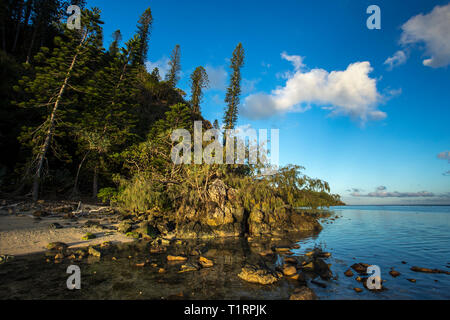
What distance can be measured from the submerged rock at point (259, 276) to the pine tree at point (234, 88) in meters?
31.0

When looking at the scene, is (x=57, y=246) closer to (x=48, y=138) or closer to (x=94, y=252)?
(x=94, y=252)

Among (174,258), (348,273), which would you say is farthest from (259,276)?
(174,258)

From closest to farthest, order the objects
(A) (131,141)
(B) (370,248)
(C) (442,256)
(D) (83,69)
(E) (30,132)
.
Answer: (C) (442,256), (B) (370,248), (E) (30,132), (D) (83,69), (A) (131,141)

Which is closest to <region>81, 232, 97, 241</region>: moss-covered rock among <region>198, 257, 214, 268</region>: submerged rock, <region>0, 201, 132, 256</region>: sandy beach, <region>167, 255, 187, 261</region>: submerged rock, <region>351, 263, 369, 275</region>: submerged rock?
<region>0, 201, 132, 256</region>: sandy beach

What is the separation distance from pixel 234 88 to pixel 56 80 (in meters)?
27.0

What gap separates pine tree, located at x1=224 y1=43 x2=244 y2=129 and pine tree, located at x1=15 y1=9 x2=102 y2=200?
2207 cm

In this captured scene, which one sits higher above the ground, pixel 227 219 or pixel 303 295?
pixel 227 219

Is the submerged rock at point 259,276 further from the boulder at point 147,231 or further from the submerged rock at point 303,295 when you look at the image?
the boulder at point 147,231

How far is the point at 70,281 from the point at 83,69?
23.5m

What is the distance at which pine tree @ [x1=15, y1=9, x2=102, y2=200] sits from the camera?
19375mm

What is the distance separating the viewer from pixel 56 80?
2056 centimetres
